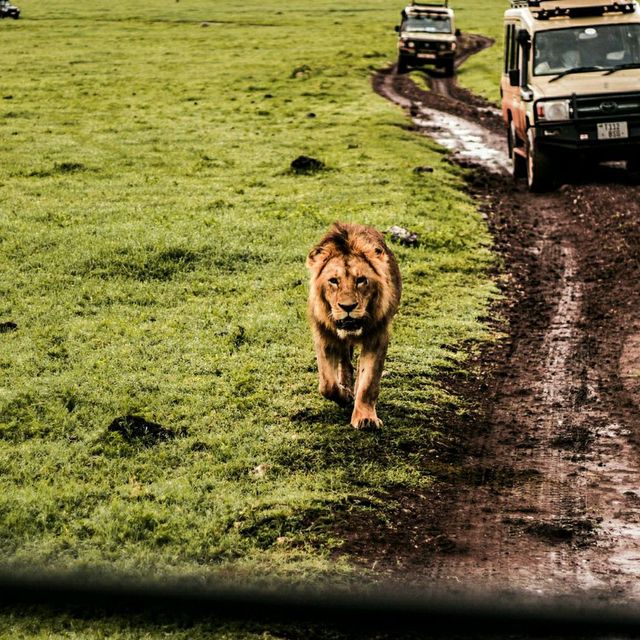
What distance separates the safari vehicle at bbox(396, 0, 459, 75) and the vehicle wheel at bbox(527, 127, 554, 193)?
24.0 meters

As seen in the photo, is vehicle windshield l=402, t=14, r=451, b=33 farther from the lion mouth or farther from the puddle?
the lion mouth

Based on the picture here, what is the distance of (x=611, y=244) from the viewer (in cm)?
1439

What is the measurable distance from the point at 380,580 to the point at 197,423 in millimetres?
2753

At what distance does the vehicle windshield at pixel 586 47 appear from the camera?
1772 centimetres

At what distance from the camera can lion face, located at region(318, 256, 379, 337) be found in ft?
23.5

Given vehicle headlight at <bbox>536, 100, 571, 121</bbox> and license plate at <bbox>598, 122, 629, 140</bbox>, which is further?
license plate at <bbox>598, 122, 629, 140</bbox>

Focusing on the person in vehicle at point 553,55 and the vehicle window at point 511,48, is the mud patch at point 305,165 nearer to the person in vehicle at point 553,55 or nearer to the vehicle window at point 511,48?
the vehicle window at point 511,48

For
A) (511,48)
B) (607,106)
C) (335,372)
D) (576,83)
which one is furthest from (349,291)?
(511,48)

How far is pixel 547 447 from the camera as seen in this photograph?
303 inches

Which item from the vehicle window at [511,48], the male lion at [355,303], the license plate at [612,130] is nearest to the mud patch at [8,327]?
the male lion at [355,303]

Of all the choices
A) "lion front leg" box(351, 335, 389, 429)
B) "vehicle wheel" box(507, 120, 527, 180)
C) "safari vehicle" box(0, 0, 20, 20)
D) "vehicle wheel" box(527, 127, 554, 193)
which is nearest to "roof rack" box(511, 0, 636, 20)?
"vehicle wheel" box(527, 127, 554, 193)

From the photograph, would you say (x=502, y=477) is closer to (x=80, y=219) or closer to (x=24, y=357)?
(x=24, y=357)

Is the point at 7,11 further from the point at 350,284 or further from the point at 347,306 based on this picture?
the point at 347,306

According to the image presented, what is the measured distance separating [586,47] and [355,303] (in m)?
12.4
